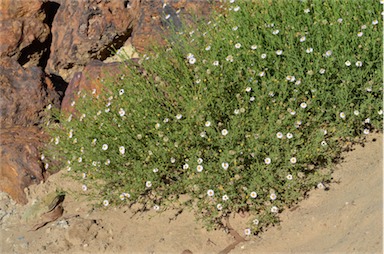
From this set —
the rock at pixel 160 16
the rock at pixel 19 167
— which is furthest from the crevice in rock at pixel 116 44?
the rock at pixel 19 167

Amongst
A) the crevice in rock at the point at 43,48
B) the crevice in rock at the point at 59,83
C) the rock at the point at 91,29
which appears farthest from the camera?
the crevice in rock at the point at 43,48

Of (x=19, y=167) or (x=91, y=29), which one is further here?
(x=91, y=29)

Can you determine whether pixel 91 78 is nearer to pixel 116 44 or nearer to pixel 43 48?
pixel 116 44

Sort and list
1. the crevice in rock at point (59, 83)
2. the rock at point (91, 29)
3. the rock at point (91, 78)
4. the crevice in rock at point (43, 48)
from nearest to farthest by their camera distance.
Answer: the rock at point (91, 78)
the rock at point (91, 29)
the crevice in rock at point (59, 83)
the crevice in rock at point (43, 48)

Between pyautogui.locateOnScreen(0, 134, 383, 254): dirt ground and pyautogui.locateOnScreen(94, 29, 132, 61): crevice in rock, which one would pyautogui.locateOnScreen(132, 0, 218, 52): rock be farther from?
pyautogui.locateOnScreen(0, 134, 383, 254): dirt ground

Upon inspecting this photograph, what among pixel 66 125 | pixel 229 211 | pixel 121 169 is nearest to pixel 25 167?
pixel 66 125

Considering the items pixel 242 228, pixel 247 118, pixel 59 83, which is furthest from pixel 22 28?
pixel 242 228

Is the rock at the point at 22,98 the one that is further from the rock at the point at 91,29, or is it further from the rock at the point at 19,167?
the rock at the point at 91,29
